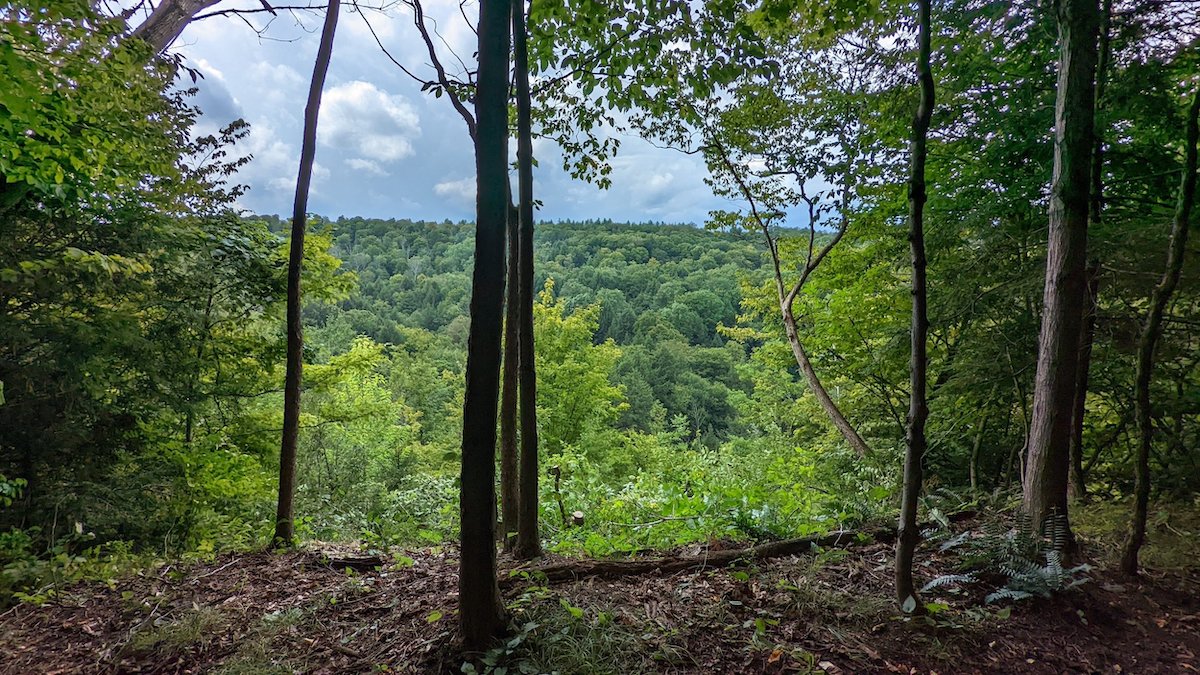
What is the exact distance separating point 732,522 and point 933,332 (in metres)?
3.63

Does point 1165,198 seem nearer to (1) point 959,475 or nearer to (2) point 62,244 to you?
(1) point 959,475

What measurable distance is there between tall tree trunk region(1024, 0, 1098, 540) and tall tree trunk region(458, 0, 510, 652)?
11.9ft

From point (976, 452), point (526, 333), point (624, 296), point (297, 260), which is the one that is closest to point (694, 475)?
point (976, 452)

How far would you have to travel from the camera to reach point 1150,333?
3066 millimetres

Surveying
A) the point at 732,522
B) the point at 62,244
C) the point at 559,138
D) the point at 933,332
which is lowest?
the point at 732,522

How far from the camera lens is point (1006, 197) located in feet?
15.4

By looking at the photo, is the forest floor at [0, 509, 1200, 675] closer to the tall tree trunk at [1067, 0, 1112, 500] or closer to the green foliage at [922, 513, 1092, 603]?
the green foliage at [922, 513, 1092, 603]

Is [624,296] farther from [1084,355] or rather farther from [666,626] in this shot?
[666,626]

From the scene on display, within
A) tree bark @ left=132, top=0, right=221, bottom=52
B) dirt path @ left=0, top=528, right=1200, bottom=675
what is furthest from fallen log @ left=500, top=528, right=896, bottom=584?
tree bark @ left=132, top=0, right=221, bottom=52

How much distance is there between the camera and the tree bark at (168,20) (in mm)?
7141

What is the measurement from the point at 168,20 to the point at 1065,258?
1083 centimetres

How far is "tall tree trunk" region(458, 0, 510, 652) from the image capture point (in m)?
2.59

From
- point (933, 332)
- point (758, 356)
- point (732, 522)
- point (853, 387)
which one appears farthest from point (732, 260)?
point (732, 522)

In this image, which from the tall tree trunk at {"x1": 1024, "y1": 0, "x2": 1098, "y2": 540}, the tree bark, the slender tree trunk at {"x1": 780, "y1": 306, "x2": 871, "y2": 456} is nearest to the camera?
the tall tree trunk at {"x1": 1024, "y1": 0, "x2": 1098, "y2": 540}
